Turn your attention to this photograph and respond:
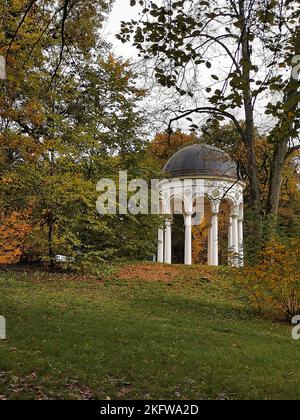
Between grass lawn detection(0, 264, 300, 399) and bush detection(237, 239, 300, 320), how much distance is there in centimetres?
65

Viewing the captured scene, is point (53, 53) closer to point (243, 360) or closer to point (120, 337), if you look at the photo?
point (120, 337)

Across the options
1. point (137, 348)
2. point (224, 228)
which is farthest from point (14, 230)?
point (224, 228)

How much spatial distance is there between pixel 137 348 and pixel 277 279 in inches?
186

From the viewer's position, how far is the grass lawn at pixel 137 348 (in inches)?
243

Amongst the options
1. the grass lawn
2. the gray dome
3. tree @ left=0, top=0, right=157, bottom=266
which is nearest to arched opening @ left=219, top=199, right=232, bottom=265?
the gray dome

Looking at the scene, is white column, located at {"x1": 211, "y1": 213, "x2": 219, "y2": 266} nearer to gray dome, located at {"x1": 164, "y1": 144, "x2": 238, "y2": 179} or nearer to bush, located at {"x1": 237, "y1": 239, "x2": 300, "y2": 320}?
gray dome, located at {"x1": 164, "y1": 144, "x2": 238, "y2": 179}

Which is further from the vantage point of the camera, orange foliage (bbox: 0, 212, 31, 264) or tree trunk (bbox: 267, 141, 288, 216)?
orange foliage (bbox: 0, 212, 31, 264)

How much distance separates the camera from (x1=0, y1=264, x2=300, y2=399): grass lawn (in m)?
6.17

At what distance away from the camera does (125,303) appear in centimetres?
1282

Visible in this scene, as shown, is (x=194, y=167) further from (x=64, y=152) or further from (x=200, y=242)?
(x=200, y=242)

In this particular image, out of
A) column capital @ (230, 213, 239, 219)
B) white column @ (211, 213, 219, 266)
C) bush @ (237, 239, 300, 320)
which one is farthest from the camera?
column capital @ (230, 213, 239, 219)

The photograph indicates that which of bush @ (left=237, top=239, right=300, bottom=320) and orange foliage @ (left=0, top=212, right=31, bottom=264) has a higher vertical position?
orange foliage @ (left=0, top=212, right=31, bottom=264)

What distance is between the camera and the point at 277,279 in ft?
37.0

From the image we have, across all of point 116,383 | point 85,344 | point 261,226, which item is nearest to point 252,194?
point 261,226
